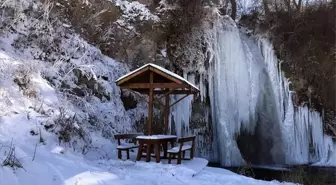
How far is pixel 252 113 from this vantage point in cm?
1451

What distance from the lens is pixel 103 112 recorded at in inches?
445

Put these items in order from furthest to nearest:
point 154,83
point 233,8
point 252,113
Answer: point 233,8 → point 252,113 → point 154,83

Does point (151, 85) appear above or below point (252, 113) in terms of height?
above

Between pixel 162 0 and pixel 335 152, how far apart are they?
972cm

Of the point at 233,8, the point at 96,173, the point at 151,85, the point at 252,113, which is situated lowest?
the point at 96,173

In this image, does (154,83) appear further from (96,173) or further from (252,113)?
(252,113)

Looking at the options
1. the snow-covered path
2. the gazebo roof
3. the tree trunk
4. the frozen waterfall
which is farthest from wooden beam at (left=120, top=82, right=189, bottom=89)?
the tree trunk

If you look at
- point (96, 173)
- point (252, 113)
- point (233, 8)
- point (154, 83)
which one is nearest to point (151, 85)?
point (154, 83)

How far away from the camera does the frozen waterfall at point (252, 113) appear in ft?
46.4

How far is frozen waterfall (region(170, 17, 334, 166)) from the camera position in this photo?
14141mm

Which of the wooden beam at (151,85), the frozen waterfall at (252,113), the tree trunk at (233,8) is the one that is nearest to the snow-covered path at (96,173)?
the wooden beam at (151,85)

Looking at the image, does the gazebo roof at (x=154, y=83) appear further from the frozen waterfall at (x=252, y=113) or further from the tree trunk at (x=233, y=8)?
the tree trunk at (x=233, y=8)

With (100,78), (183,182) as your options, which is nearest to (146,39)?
(100,78)

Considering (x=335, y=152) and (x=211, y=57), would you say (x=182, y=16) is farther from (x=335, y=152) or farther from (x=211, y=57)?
(x=335, y=152)
